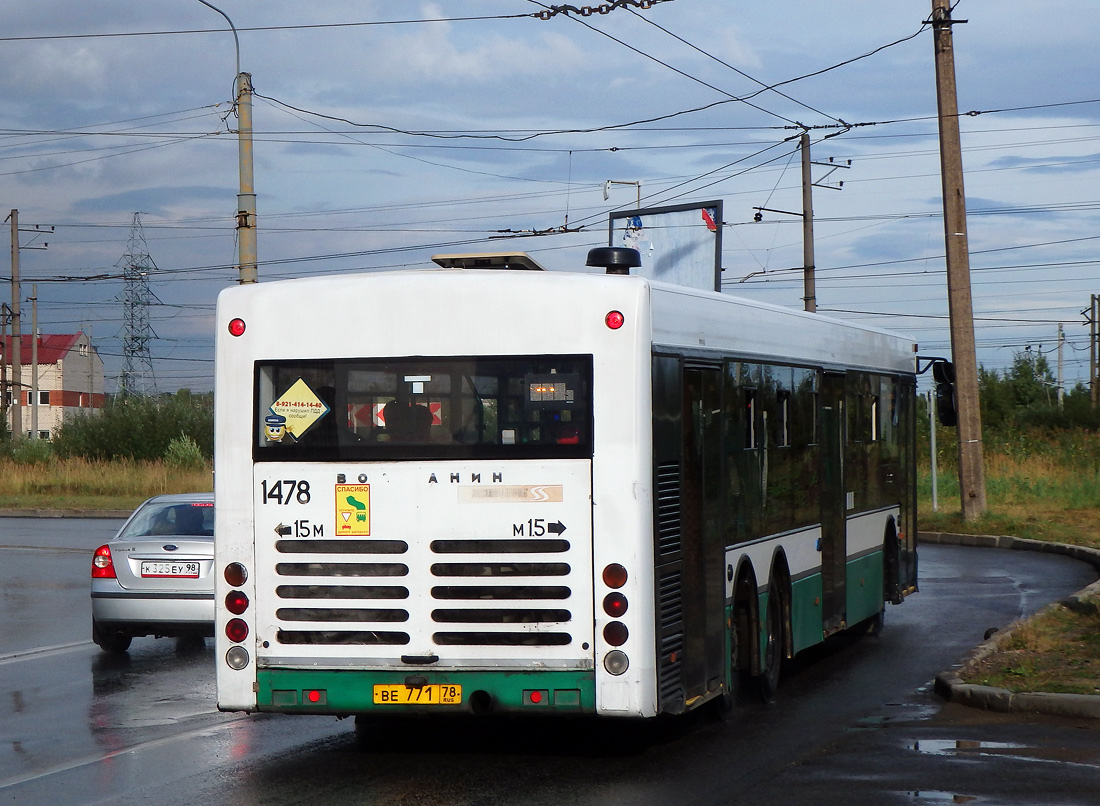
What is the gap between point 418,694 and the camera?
8.05 meters

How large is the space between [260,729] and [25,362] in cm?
11764

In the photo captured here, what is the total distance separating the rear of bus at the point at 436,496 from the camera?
793 cm

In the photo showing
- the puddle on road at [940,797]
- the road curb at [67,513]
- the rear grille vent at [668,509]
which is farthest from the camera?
the road curb at [67,513]

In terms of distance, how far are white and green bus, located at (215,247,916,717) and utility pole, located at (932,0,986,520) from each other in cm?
1830

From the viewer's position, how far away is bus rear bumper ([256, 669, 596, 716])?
7.89 metres

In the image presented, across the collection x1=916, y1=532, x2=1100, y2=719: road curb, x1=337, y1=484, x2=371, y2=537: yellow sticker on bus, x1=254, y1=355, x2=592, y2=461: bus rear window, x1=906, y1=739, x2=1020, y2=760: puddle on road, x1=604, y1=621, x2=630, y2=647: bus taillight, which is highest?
x1=254, y1=355, x2=592, y2=461: bus rear window

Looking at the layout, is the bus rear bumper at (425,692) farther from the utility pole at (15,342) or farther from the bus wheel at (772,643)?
the utility pole at (15,342)

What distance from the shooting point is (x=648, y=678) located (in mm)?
7883

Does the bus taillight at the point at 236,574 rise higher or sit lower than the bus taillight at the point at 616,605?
higher

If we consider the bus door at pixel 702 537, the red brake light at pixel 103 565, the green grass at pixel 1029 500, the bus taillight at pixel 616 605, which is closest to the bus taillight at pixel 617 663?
the bus taillight at pixel 616 605

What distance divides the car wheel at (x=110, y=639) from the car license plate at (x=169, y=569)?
0.72 m

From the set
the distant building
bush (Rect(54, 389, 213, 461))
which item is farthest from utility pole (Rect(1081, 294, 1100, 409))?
the distant building

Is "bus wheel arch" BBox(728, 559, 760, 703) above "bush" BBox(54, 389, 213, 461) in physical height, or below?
below

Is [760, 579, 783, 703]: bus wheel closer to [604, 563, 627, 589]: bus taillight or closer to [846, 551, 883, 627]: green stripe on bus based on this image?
[846, 551, 883, 627]: green stripe on bus
